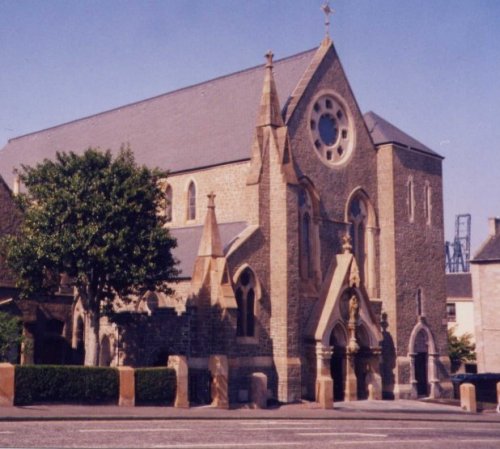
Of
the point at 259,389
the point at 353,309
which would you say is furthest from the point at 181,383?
the point at 353,309

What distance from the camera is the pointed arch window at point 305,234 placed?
3764 cm

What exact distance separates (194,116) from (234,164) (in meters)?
7.78

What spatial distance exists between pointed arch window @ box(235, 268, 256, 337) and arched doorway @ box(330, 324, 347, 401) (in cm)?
473

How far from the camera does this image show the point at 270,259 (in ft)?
117

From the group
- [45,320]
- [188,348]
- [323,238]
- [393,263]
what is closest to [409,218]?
[393,263]

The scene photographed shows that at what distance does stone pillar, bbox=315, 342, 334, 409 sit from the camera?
33.3 meters

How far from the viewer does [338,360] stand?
3784 cm

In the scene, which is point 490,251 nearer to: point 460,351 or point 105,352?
point 460,351

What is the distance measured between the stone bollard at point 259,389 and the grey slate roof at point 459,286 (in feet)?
158

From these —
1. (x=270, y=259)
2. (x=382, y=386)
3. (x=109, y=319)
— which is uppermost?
(x=270, y=259)

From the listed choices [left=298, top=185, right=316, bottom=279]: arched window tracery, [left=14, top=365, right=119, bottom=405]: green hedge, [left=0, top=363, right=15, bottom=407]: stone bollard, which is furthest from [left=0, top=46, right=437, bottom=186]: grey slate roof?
[left=0, top=363, right=15, bottom=407]: stone bollard

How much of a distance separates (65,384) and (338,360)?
51.1 ft

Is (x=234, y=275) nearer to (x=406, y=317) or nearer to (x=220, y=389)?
(x=220, y=389)

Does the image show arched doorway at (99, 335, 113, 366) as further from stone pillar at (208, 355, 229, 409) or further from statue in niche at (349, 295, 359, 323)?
statue in niche at (349, 295, 359, 323)
